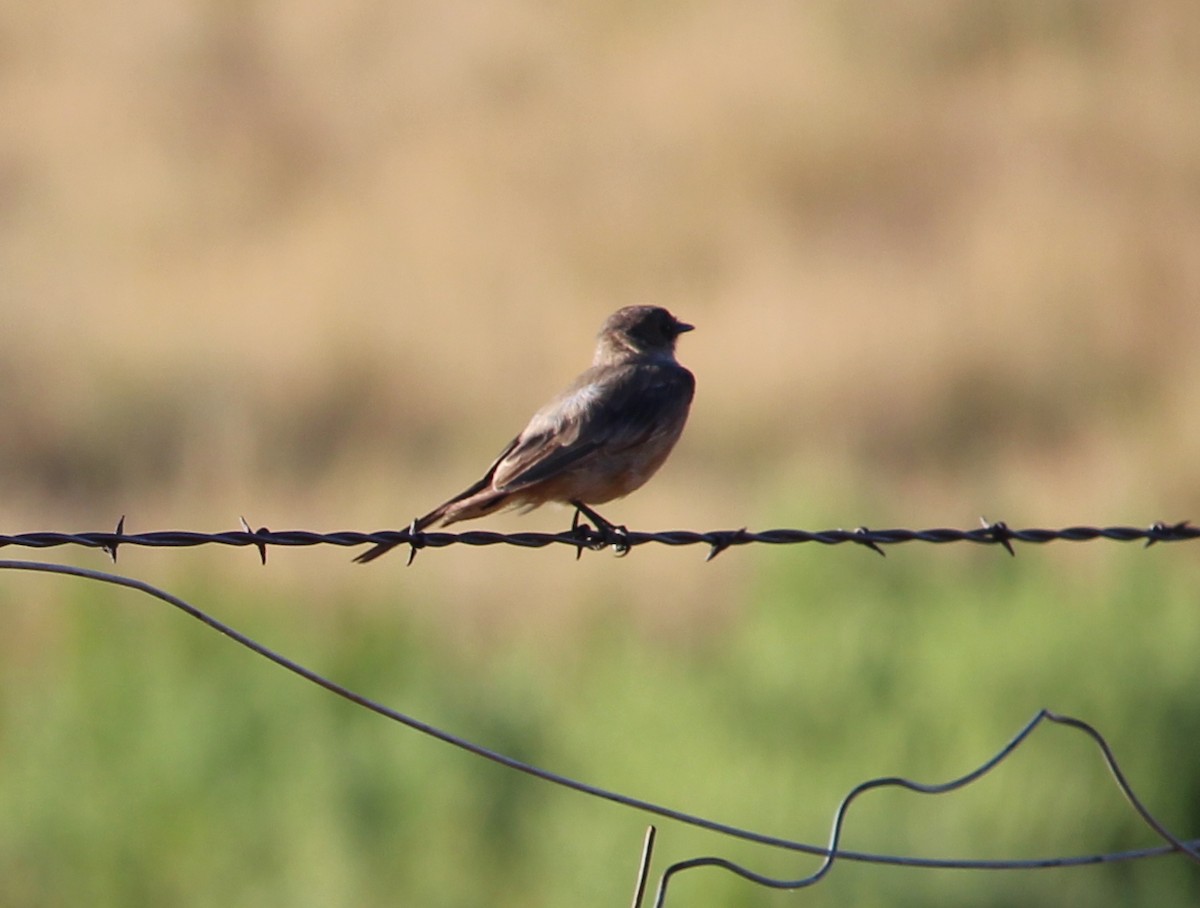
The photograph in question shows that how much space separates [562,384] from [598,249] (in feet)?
16.7

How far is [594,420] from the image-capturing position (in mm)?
6953

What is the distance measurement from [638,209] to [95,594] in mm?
15545

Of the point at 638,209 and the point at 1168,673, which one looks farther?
→ the point at 638,209

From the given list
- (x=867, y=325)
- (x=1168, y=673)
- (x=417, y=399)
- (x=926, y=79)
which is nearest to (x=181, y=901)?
(x=1168, y=673)

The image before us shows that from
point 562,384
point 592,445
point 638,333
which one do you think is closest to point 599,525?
point 592,445

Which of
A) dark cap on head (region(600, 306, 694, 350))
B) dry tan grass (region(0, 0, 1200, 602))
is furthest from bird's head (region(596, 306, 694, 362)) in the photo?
dry tan grass (region(0, 0, 1200, 602))

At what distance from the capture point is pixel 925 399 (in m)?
A: 20.4

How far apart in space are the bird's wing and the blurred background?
3.13 ft

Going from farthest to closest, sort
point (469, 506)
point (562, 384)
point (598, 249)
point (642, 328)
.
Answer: point (598, 249)
point (562, 384)
point (642, 328)
point (469, 506)

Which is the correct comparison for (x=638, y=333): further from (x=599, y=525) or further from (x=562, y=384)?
(x=562, y=384)

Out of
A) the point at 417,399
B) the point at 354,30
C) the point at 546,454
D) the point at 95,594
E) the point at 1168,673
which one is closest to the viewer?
the point at 546,454

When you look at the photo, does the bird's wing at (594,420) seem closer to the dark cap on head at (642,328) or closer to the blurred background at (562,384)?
the dark cap on head at (642,328)

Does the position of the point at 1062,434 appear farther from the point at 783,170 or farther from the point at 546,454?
the point at 546,454

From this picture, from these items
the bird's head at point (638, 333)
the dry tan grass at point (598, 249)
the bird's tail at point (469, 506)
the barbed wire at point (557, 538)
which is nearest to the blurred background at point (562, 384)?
the dry tan grass at point (598, 249)
